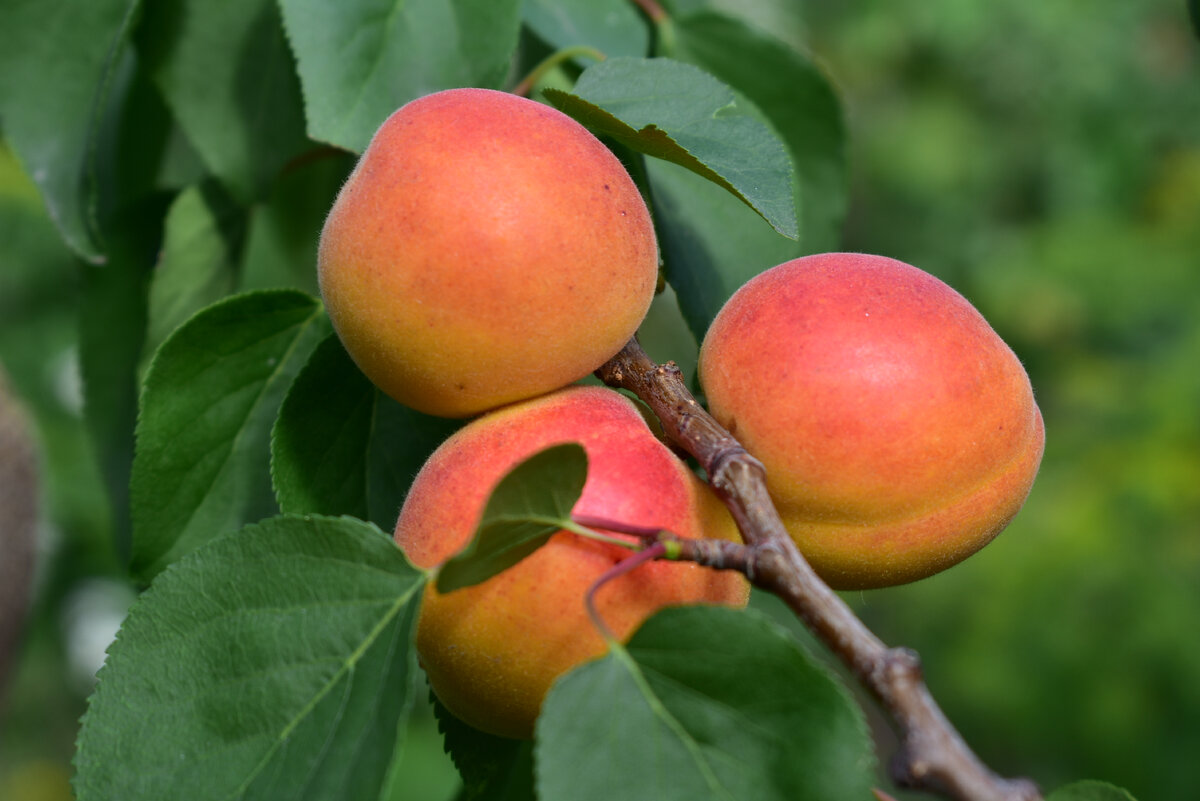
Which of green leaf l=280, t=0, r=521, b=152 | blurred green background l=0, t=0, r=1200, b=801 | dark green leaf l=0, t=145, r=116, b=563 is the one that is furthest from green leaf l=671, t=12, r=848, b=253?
dark green leaf l=0, t=145, r=116, b=563

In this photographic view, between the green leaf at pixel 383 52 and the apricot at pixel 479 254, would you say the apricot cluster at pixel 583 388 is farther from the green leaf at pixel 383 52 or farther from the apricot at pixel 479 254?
the green leaf at pixel 383 52

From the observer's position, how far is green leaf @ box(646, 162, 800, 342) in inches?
22.8

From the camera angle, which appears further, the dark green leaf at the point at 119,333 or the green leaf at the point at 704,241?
the dark green leaf at the point at 119,333

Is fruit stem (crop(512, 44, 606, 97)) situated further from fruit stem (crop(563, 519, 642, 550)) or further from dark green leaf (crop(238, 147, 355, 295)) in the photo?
fruit stem (crop(563, 519, 642, 550))

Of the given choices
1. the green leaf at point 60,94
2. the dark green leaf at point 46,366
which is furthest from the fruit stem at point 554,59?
the dark green leaf at point 46,366

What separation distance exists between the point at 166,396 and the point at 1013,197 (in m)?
4.82

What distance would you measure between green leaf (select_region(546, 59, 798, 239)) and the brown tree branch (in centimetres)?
9

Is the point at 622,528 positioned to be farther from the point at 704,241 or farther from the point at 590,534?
the point at 704,241

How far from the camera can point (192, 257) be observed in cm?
71

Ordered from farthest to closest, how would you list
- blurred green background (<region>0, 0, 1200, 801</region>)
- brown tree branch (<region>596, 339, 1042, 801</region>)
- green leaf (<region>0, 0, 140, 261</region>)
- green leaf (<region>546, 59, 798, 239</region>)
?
blurred green background (<region>0, 0, 1200, 801</region>)
green leaf (<region>0, 0, 140, 261</region>)
green leaf (<region>546, 59, 798, 239</region>)
brown tree branch (<region>596, 339, 1042, 801</region>)

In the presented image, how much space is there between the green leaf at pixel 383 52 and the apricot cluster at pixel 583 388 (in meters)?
0.12

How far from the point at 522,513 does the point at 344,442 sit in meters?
0.19

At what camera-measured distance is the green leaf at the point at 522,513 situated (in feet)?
1.16

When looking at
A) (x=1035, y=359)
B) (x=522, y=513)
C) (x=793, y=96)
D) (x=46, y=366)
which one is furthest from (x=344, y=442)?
(x=1035, y=359)
